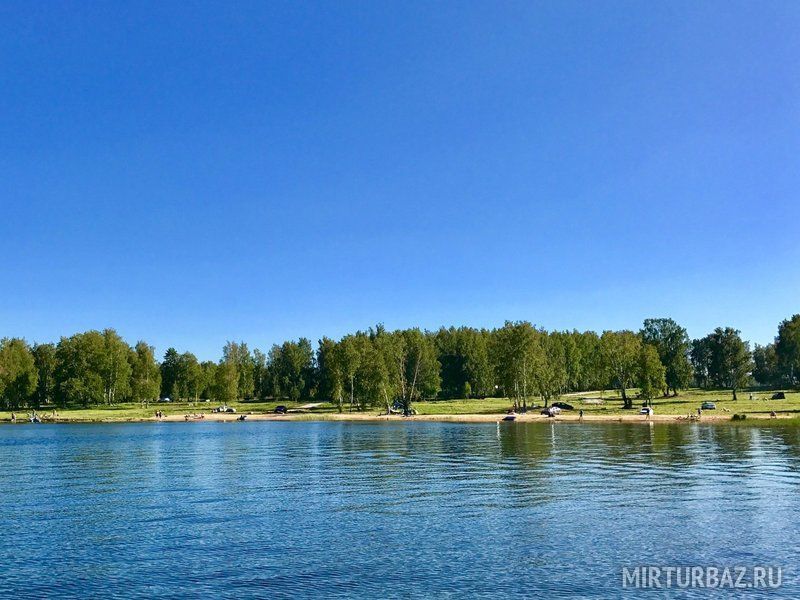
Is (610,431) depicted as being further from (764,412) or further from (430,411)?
(430,411)

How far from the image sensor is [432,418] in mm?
153500

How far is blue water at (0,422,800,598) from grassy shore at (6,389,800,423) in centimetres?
5536

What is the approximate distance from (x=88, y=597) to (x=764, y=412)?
13061cm

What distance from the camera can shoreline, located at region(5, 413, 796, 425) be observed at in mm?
122938

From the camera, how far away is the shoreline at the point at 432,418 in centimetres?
12294

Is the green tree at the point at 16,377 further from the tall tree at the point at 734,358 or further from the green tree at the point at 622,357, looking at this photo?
the tall tree at the point at 734,358

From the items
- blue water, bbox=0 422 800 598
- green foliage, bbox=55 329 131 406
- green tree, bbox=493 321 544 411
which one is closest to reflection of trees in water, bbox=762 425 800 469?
blue water, bbox=0 422 800 598

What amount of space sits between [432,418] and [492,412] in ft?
48.5

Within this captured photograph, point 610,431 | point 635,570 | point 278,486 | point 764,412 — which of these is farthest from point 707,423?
point 635,570

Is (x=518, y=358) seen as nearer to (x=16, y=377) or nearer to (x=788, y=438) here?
(x=788, y=438)

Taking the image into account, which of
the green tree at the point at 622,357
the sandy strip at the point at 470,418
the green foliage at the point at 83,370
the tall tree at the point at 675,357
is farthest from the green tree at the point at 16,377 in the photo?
the tall tree at the point at 675,357

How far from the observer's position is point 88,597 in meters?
25.5

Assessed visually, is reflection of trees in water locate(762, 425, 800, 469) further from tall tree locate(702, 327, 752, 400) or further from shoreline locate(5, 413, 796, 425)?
tall tree locate(702, 327, 752, 400)

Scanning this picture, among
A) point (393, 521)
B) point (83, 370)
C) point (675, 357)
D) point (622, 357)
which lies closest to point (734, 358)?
point (675, 357)
